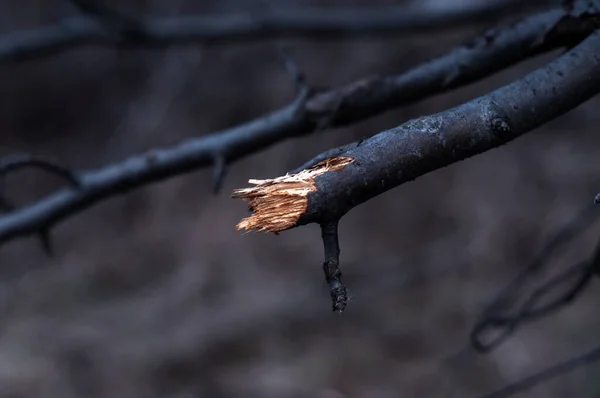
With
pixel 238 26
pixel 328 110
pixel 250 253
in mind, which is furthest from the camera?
pixel 250 253

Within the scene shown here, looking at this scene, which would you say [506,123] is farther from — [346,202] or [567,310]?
[567,310]

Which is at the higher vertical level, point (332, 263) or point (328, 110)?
point (328, 110)

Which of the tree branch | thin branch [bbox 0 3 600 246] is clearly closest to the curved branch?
thin branch [bbox 0 3 600 246]

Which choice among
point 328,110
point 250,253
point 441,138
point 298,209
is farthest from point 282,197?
point 250,253

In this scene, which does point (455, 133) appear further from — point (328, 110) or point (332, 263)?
point (328, 110)

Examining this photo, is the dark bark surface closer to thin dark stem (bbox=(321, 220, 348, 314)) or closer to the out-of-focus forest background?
thin dark stem (bbox=(321, 220, 348, 314))

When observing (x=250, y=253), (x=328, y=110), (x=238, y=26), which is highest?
(x=238, y=26)

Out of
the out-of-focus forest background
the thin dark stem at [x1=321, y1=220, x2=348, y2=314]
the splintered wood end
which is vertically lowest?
the thin dark stem at [x1=321, y1=220, x2=348, y2=314]
